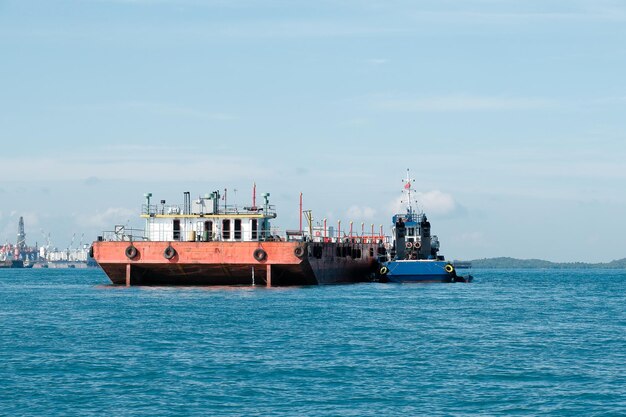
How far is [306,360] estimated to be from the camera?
124ft

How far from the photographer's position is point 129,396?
101ft

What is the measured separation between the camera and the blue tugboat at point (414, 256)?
94950 mm

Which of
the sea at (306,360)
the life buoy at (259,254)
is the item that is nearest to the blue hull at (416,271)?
the life buoy at (259,254)

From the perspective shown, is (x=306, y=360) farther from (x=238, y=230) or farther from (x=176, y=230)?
(x=176, y=230)

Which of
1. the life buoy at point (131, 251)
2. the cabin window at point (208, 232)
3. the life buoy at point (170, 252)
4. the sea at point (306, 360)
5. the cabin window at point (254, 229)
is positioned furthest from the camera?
the cabin window at point (208, 232)

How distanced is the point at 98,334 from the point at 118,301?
20335 millimetres

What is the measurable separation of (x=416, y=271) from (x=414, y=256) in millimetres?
6667

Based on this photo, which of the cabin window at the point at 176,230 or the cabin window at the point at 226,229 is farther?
the cabin window at the point at 176,230

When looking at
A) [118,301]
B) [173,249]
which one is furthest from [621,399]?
[173,249]

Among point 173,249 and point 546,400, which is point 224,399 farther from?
point 173,249

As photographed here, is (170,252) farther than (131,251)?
No

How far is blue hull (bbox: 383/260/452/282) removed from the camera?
310 ft

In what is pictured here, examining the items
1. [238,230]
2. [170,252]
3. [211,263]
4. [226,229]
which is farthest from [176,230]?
[211,263]

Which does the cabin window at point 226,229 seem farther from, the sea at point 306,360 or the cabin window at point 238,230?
the sea at point 306,360
